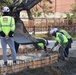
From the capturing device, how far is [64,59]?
12.4 m

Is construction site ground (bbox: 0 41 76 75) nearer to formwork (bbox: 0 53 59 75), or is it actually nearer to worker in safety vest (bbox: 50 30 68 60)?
formwork (bbox: 0 53 59 75)

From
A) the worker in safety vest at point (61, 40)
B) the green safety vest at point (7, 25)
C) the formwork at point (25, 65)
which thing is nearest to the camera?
the formwork at point (25, 65)

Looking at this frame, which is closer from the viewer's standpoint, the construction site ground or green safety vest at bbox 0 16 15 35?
the construction site ground

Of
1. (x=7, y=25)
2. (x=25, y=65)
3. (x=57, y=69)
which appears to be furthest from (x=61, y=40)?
(x=7, y=25)

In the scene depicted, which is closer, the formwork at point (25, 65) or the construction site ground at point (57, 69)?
the formwork at point (25, 65)

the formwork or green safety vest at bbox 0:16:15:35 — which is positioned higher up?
green safety vest at bbox 0:16:15:35

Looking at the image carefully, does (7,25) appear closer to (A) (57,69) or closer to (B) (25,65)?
(B) (25,65)

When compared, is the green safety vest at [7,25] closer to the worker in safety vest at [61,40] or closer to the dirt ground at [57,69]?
the dirt ground at [57,69]

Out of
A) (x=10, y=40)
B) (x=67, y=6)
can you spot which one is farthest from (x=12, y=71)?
(x=67, y=6)

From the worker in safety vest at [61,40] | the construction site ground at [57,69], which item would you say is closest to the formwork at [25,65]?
the construction site ground at [57,69]

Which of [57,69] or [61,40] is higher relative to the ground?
[61,40]

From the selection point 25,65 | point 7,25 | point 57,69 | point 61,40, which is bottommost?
point 57,69

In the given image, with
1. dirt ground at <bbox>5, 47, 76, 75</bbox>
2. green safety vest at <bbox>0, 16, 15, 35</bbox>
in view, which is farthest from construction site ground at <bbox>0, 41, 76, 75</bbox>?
green safety vest at <bbox>0, 16, 15, 35</bbox>

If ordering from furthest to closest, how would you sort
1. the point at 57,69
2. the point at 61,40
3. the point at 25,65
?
the point at 61,40
the point at 57,69
the point at 25,65
